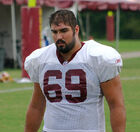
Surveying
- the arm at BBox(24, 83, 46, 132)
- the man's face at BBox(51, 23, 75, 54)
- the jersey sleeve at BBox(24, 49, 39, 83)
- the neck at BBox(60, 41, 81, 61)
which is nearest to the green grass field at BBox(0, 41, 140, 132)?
the arm at BBox(24, 83, 46, 132)

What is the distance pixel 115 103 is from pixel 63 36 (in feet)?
1.98

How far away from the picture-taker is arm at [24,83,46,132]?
4266 millimetres

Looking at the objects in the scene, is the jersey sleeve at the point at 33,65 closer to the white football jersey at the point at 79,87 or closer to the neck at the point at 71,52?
the white football jersey at the point at 79,87

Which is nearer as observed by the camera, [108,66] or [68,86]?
[108,66]

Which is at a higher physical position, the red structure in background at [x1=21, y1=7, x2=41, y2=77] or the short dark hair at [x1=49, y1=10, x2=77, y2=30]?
the short dark hair at [x1=49, y1=10, x2=77, y2=30]

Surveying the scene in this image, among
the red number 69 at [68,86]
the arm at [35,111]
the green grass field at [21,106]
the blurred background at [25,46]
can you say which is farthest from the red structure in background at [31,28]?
the red number 69 at [68,86]

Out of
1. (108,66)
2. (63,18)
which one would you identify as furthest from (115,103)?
(63,18)

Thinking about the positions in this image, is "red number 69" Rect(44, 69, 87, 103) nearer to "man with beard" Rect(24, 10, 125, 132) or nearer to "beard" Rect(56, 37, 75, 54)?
"man with beard" Rect(24, 10, 125, 132)

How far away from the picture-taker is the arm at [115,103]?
12.9 feet

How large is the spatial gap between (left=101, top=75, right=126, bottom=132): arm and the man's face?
0.37 m

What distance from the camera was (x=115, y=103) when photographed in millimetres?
3961

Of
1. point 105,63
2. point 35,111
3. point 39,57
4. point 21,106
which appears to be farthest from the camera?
point 21,106

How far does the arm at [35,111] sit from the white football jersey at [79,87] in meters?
0.18

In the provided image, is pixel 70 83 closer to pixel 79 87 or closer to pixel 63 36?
pixel 79 87
